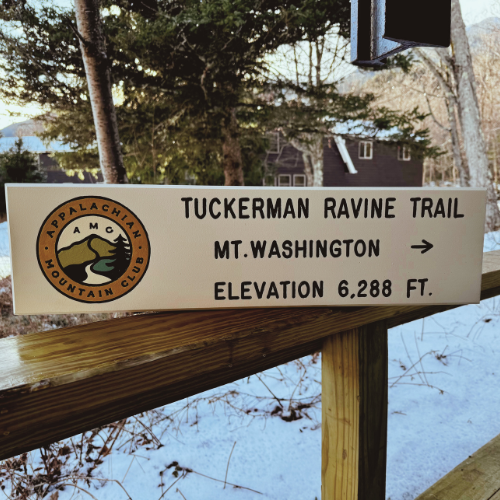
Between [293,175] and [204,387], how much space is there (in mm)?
23023

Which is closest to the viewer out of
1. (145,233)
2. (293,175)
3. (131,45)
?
(145,233)

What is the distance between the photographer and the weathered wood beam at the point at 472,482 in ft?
3.00

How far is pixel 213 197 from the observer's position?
2.22 feet

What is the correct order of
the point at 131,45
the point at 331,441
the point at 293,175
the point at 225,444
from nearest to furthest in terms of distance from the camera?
the point at 331,441 < the point at 225,444 < the point at 131,45 < the point at 293,175

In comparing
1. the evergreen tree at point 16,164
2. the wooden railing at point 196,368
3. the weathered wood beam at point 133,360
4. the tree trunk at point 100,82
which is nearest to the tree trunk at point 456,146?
the tree trunk at point 100,82

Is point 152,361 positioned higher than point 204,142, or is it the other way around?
point 204,142

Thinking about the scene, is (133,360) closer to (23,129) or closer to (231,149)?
(231,149)

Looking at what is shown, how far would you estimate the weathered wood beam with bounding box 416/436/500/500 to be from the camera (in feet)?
3.00

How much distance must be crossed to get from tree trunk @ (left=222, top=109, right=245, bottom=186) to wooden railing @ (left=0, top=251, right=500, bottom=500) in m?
6.38

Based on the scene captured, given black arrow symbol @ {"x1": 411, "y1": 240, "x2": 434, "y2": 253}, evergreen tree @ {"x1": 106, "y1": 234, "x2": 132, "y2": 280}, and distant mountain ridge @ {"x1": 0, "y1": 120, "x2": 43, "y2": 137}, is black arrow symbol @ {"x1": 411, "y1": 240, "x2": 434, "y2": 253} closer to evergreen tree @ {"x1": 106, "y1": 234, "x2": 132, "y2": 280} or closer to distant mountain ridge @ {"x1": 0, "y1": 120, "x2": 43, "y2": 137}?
evergreen tree @ {"x1": 106, "y1": 234, "x2": 132, "y2": 280}

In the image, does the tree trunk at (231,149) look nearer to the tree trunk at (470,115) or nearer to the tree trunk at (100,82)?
the tree trunk at (100,82)

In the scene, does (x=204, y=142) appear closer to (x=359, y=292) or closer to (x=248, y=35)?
(x=248, y=35)

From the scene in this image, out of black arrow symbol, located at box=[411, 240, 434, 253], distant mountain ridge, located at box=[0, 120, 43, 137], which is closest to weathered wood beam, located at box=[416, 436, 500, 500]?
black arrow symbol, located at box=[411, 240, 434, 253]

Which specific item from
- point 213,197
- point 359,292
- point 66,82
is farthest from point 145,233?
point 66,82
